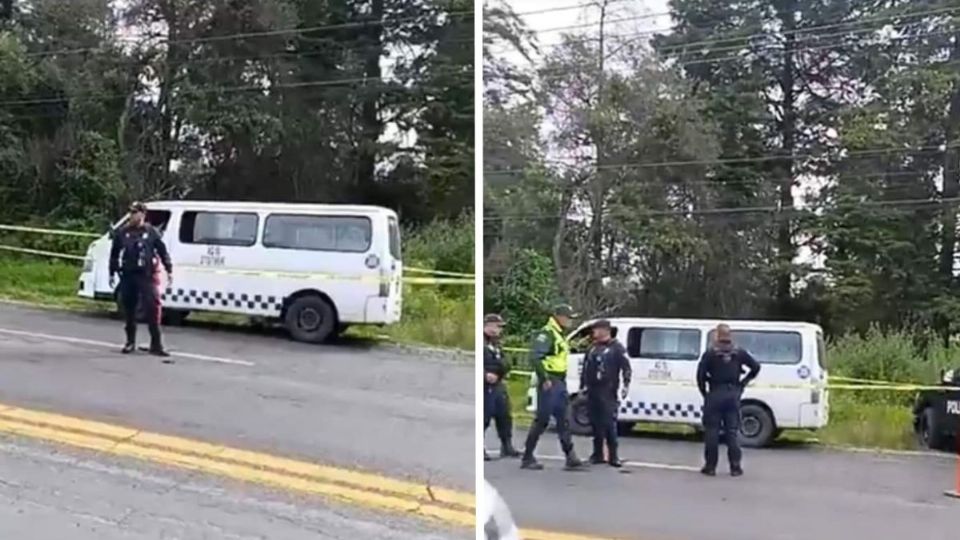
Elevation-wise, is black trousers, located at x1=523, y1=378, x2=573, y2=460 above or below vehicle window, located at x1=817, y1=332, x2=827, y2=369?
below

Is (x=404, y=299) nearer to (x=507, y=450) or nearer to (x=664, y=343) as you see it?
(x=507, y=450)

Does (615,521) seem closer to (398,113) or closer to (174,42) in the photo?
(398,113)

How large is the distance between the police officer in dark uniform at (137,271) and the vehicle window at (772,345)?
Result: 124cm

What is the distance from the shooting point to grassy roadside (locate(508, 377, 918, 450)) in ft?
7.02

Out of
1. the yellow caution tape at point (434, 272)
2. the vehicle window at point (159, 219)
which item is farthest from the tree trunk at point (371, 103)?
the vehicle window at point (159, 219)

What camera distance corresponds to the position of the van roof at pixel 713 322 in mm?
2242

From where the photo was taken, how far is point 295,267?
2.42 m

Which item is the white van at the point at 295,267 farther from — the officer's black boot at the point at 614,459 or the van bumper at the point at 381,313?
the officer's black boot at the point at 614,459

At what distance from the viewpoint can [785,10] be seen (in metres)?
2.31

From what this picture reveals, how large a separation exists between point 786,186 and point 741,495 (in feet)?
2.09

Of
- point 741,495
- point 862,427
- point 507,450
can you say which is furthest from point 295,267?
point 862,427

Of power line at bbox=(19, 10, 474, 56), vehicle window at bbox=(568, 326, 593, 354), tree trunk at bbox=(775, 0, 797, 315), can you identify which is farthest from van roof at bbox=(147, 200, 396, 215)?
tree trunk at bbox=(775, 0, 797, 315)

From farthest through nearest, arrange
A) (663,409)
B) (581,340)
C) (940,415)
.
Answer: (581,340) < (663,409) < (940,415)

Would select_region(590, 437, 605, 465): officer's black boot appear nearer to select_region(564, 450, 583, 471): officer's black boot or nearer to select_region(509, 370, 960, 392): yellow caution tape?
select_region(564, 450, 583, 471): officer's black boot
